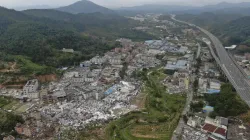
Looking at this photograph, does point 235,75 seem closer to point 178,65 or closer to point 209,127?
point 178,65

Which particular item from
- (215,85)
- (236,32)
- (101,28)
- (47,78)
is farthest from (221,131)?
(101,28)

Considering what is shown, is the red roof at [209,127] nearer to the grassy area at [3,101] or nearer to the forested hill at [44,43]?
the grassy area at [3,101]

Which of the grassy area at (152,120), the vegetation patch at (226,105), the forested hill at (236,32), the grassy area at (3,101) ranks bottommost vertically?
the grassy area at (3,101)

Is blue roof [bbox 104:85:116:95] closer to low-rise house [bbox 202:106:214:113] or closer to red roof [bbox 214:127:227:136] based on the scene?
low-rise house [bbox 202:106:214:113]

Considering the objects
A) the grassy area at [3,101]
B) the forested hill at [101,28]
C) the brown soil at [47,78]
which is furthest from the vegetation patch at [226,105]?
the forested hill at [101,28]

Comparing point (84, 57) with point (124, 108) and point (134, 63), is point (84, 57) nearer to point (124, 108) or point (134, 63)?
point (134, 63)

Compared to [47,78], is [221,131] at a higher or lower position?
lower

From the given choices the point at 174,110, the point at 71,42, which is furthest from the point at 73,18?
the point at 174,110

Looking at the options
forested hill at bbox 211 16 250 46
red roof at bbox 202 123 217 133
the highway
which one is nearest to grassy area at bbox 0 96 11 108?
red roof at bbox 202 123 217 133

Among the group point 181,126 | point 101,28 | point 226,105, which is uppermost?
point 101,28
